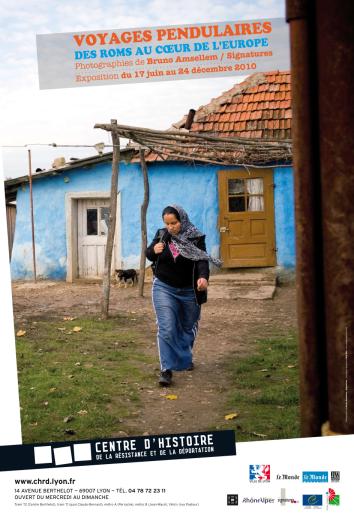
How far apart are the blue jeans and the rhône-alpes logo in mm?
1959

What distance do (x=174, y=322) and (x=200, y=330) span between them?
5.03ft

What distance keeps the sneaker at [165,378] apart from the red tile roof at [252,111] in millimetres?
4420

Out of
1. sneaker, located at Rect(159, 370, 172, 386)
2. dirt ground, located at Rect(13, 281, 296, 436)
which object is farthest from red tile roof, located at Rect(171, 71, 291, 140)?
sneaker, located at Rect(159, 370, 172, 386)

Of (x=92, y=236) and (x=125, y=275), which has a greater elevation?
(x=92, y=236)

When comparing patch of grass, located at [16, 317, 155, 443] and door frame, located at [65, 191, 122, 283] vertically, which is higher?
door frame, located at [65, 191, 122, 283]

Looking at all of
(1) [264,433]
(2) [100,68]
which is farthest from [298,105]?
(1) [264,433]

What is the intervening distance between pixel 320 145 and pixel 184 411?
7.20 feet

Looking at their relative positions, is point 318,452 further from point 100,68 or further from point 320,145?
point 100,68

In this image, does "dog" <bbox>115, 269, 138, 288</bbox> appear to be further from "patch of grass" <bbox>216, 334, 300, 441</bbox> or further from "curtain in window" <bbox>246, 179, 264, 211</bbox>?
"patch of grass" <bbox>216, 334, 300, 441</bbox>

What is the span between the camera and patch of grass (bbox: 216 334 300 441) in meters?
3.20

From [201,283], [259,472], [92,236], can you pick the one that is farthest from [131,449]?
[92,236]

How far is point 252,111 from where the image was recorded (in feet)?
27.6

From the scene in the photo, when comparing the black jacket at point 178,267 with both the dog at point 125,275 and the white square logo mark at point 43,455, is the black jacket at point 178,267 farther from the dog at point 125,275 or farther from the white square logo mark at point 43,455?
the dog at point 125,275

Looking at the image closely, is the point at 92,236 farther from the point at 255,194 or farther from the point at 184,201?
the point at 255,194
